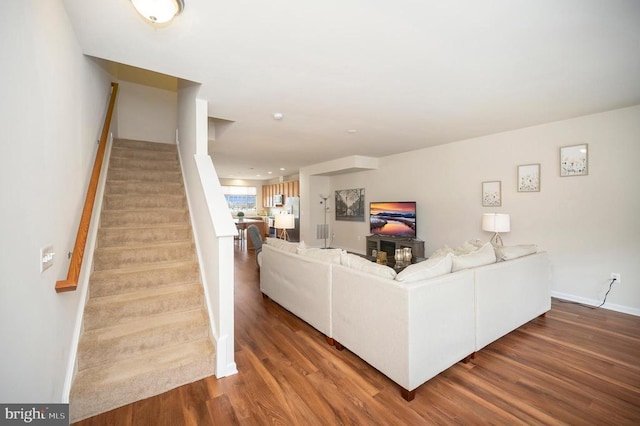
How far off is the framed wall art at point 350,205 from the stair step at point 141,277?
4.77 metres

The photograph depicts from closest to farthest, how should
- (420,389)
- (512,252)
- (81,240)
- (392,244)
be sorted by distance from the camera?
1. (81,240)
2. (420,389)
3. (512,252)
4. (392,244)

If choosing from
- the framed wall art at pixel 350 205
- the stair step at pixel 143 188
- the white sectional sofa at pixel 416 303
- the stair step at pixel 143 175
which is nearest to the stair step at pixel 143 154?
the stair step at pixel 143 175

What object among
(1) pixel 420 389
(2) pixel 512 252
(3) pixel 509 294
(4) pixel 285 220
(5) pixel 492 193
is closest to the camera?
(1) pixel 420 389

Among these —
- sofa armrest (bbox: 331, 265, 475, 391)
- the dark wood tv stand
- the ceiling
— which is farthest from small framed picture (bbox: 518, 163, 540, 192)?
sofa armrest (bbox: 331, 265, 475, 391)

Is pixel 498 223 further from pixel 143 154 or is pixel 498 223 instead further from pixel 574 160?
pixel 143 154

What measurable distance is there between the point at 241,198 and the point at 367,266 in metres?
10.3

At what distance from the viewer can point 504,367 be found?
7.02 feet

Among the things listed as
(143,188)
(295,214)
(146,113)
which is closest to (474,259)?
(143,188)

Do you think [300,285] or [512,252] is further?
[300,285]

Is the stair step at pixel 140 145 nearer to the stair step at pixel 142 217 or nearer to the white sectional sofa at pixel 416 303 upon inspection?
the stair step at pixel 142 217

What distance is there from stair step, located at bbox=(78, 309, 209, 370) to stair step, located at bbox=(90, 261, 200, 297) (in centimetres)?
33

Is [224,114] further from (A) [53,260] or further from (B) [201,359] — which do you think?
(B) [201,359]

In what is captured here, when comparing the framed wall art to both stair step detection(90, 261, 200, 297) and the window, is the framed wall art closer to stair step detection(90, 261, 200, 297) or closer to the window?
stair step detection(90, 261, 200, 297)

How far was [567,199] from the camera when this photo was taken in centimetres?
357
